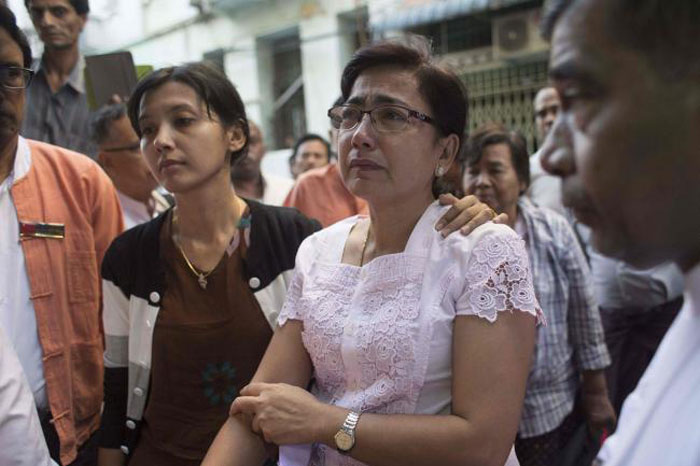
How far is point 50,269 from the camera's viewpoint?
2199 mm

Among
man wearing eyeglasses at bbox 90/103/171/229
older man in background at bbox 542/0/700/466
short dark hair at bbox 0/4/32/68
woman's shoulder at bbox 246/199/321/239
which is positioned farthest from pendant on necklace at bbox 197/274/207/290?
older man in background at bbox 542/0/700/466

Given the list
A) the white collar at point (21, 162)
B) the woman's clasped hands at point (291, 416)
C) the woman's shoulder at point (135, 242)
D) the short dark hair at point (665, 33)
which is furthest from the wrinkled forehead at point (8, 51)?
the short dark hair at point (665, 33)

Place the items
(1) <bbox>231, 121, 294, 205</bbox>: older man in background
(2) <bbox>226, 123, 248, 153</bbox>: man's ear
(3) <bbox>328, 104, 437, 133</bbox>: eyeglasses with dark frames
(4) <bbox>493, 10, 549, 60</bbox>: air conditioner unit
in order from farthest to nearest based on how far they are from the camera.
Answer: (4) <bbox>493, 10, 549, 60</bbox>: air conditioner unit → (1) <bbox>231, 121, 294, 205</bbox>: older man in background → (2) <bbox>226, 123, 248, 153</bbox>: man's ear → (3) <bbox>328, 104, 437, 133</bbox>: eyeglasses with dark frames

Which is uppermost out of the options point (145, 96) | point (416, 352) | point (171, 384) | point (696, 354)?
point (145, 96)

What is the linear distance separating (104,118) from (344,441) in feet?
8.31

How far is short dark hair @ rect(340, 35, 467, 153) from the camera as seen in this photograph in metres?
1.68

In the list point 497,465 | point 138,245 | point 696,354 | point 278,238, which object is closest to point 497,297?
point 497,465

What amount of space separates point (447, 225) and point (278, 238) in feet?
2.43

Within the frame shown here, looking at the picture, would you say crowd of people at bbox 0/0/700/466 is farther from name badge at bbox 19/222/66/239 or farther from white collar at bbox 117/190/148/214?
white collar at bbox 117/190/148/214

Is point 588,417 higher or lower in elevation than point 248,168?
lower

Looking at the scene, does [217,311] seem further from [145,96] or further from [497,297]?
[497,297]

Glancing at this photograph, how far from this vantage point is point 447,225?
160 cm

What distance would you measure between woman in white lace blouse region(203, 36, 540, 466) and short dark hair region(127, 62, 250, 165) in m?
0.59

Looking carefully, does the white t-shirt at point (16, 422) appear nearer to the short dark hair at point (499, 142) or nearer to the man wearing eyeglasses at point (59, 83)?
the man wearing eyeglasses at point (59, 83)
